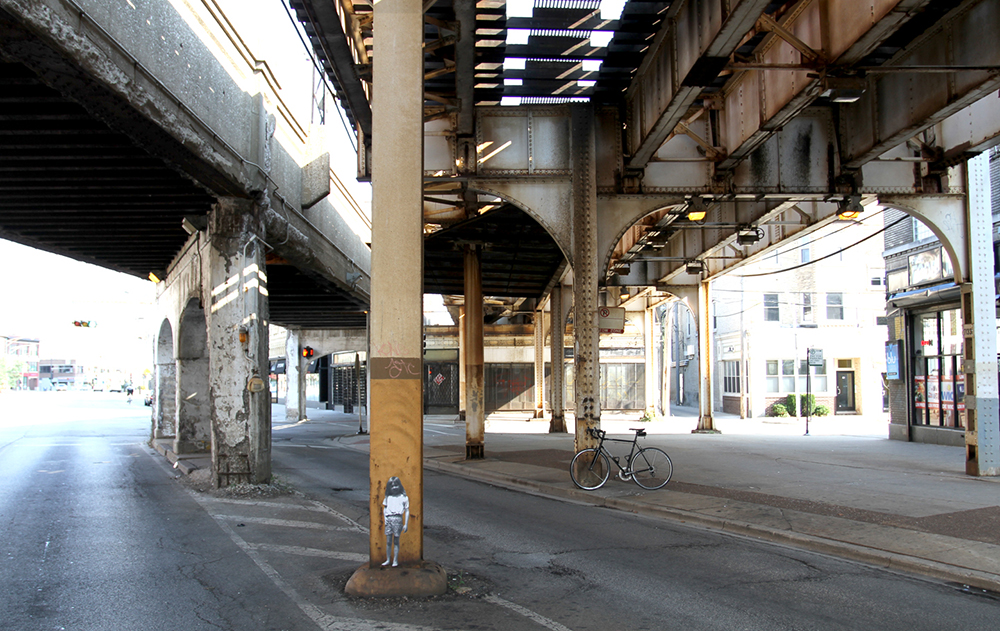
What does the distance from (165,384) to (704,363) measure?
20.1 meters

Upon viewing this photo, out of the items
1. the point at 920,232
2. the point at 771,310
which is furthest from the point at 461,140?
the point at 771,310

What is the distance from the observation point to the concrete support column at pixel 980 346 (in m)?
13.6

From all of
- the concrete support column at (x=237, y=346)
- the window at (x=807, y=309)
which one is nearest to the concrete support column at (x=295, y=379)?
the concrete support column at (x=237, y=346)

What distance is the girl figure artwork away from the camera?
6.23 m

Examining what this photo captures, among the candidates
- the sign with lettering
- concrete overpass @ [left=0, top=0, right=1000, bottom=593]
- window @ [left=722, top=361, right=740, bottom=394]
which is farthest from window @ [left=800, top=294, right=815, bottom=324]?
the sign with lettering

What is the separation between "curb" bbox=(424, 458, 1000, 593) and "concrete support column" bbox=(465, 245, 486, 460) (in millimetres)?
4613

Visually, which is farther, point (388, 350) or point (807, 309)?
point (807, 309)

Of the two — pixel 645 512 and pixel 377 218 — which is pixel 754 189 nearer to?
pixel 645 512

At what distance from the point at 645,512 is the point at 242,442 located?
24.3 feet

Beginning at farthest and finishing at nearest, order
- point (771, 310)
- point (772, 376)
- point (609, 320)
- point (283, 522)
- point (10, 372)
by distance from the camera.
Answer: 1. point (10, 372)
2. point (771, 310)
3. point (772, 376)
4. point (609, 320)
5. point (283, 522)

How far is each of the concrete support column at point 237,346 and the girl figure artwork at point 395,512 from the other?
288 inches

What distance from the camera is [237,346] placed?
41.8 feet

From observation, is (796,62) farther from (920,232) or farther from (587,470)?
(920,232)

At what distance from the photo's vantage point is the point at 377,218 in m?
6.64
